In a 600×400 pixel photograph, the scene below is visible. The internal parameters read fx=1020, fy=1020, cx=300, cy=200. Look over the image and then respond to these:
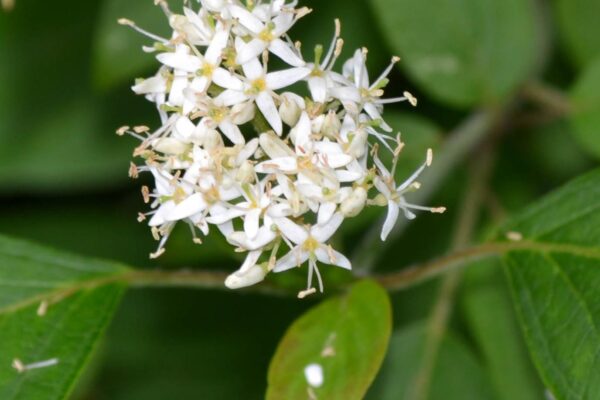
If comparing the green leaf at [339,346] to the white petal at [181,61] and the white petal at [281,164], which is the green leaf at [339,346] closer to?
the white petal at [281,164]

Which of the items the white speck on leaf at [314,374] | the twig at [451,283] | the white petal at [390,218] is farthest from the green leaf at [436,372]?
the white petal at [390,218]

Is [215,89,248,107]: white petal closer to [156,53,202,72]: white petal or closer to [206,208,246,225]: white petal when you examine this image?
[156,53,202,72]: white petal

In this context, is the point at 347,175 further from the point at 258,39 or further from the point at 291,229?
the point at 258,39

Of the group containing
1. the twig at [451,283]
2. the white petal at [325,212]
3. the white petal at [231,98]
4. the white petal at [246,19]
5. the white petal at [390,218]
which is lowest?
the twig at [451,283]

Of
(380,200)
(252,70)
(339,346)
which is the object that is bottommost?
(339,346)

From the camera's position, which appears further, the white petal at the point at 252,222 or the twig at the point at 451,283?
the twig at the point at 451,283

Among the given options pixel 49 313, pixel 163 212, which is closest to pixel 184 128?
pixel 163 212

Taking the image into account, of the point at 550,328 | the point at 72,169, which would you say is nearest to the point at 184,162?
the point at 550,328
